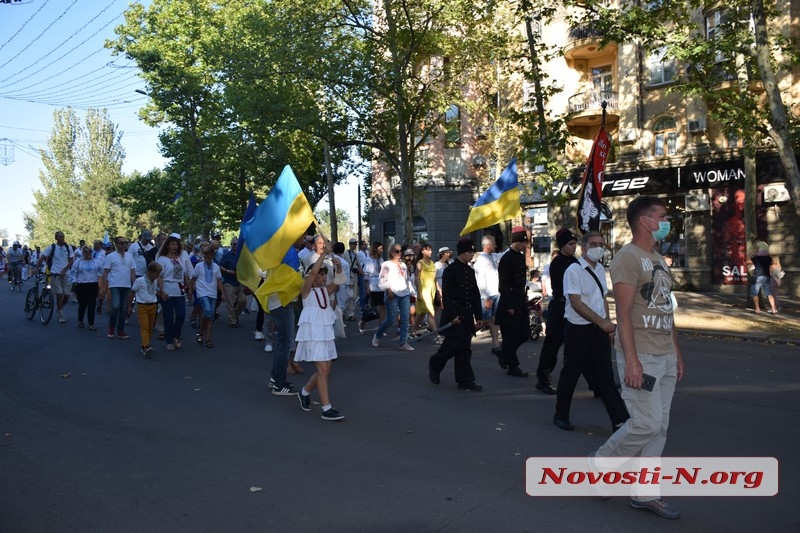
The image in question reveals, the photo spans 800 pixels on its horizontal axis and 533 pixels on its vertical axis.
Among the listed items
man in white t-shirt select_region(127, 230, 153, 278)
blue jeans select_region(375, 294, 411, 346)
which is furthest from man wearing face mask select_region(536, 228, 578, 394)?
man in white t-shirt select_region(127, 230, 153, 278)

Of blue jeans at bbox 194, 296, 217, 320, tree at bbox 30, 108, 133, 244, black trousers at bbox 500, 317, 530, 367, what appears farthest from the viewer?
tree at bbox 30, 108, 133, 244

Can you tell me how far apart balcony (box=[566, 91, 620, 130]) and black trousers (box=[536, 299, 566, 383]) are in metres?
20.6

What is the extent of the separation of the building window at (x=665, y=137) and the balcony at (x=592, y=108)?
5.75 feet

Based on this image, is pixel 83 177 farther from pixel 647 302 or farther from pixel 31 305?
pixel 647 302

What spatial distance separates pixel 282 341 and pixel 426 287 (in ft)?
16.0

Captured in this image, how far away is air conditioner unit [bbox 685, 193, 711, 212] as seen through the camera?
2481cm

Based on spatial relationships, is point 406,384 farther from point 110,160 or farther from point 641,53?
point 110,160

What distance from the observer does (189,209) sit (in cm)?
4041

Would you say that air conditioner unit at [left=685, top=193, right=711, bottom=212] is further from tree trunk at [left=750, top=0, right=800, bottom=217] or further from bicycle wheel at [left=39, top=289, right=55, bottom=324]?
bicycle wheel at [left=39, top=289, right=55, bottom=324]

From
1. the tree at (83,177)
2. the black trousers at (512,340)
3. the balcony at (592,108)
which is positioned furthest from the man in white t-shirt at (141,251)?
the tree at (83,177)

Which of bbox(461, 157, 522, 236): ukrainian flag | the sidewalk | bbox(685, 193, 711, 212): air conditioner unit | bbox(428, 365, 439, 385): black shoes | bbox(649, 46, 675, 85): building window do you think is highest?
bbox(649, 46, 675, 85): building window

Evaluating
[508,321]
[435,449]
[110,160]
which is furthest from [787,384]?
[110,160]

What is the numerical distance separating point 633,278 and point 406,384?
4.90 meters

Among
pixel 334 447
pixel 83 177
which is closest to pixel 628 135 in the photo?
pixel 334 447
